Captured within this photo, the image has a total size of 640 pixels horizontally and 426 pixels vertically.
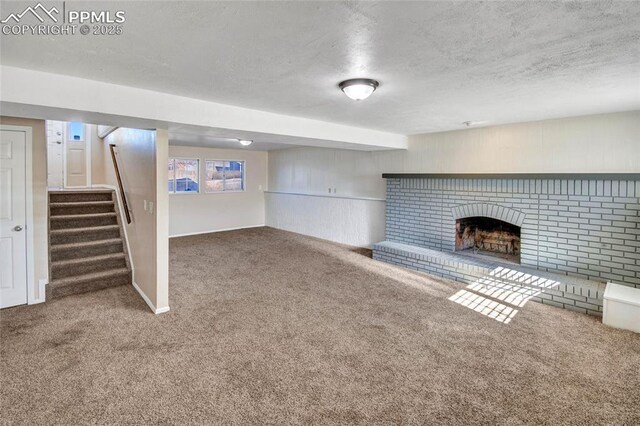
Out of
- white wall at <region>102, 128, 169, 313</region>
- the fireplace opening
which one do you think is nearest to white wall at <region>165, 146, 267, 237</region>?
white wall at <region>102, 128, 169, 313</region>

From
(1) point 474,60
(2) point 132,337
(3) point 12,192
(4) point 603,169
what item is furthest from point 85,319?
(4) point 603,169

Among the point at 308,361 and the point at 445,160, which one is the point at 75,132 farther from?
the point at 445,160

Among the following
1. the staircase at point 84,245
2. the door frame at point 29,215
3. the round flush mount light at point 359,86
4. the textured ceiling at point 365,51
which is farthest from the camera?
the staircase at point 84,245

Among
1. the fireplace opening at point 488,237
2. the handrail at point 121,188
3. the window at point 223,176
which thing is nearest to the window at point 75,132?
the handrail at point 121,188

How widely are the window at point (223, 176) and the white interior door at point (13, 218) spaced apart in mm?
4552

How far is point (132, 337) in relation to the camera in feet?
9.25

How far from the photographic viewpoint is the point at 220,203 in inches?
324

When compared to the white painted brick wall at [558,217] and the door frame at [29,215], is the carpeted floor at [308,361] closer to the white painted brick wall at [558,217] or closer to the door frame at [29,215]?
the door frame at [29,215]

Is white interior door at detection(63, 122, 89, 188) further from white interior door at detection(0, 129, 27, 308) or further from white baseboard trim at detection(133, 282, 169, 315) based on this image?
white baseboard trim at detection(133, 282, 169, 315)

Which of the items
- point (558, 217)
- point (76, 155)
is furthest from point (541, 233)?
point (76, 155)

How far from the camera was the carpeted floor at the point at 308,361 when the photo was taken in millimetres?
1950

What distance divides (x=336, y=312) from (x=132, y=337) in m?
1.95

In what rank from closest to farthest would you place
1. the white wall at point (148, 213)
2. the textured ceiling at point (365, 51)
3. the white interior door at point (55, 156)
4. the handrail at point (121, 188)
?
the textured ceiling at point (365, 51)
the white wall at point (148, 213)
the handrail at point (121, 188)
the white interior door at point (55, 156)

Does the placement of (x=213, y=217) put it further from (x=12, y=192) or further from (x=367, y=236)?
(x=12, y=192)
